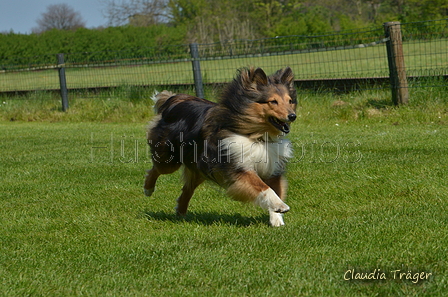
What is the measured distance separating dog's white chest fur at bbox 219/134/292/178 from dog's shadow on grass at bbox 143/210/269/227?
43 cm

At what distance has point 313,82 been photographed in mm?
12383

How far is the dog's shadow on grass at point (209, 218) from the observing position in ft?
16.1

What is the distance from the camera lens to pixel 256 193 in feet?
14.9

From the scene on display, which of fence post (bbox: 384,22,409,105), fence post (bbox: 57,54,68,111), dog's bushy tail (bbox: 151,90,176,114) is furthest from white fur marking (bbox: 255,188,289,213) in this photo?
fence post (bbox: 57,54,68,111)

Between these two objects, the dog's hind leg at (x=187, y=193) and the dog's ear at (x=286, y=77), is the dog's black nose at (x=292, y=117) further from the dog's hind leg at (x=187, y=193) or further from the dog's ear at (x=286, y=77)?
the dog's hind leg at (x=187, y=193)

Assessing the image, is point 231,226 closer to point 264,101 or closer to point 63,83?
point 264,101

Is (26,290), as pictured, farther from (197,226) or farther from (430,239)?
(430,239)

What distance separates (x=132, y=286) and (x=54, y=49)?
107ft

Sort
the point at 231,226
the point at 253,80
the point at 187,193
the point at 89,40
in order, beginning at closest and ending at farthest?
the point at 231,226 < the point at 253,80 < the point at 187,193 < the point at 89,40

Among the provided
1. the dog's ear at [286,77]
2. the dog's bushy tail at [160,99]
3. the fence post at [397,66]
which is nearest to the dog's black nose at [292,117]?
the dog's ear at [286,77]

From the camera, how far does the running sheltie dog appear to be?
4.61 m

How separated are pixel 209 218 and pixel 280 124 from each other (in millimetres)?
1128

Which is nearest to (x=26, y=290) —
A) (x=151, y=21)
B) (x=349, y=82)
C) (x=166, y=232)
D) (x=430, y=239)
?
(x=166, y=232)

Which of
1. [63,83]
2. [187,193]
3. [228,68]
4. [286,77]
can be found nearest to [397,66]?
[228,68]
